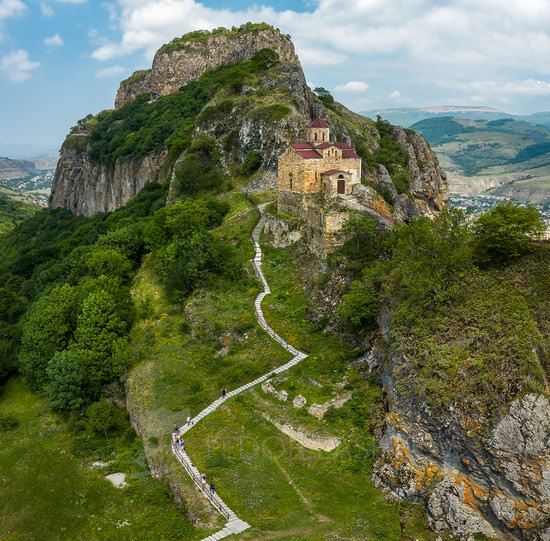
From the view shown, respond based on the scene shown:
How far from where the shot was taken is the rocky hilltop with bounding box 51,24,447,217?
79.0 metres

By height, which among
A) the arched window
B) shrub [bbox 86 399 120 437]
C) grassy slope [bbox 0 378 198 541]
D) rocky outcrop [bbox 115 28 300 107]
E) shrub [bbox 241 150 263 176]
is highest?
rocky outcrop [bbox 115 28 300 107]

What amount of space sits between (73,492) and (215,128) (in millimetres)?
66200

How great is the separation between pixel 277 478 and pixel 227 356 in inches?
591

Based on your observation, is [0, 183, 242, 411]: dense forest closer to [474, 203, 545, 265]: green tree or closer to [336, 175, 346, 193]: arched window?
[336, 175, 346, 193]: arched window

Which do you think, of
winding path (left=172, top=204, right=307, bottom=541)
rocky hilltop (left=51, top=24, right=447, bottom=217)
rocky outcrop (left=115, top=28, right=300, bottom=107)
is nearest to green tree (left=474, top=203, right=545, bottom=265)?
winding path (left=172, top=204, right=307, bottom=541)

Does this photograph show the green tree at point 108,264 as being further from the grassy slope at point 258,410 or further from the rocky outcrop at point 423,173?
the rocky outcrop at point 423,173

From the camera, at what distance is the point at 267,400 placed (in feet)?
119

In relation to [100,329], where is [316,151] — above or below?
above

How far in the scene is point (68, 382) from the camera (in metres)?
43.2

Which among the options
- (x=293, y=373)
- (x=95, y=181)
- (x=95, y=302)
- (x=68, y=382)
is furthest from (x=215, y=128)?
(x=293, y=373)

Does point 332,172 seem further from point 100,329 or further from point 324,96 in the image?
point 324,96

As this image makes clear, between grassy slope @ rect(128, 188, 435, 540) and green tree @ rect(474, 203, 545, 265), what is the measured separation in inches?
487

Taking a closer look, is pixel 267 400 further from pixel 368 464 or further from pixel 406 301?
pixel 406 301

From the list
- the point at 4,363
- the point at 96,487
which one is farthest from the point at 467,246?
the point at 4,363
